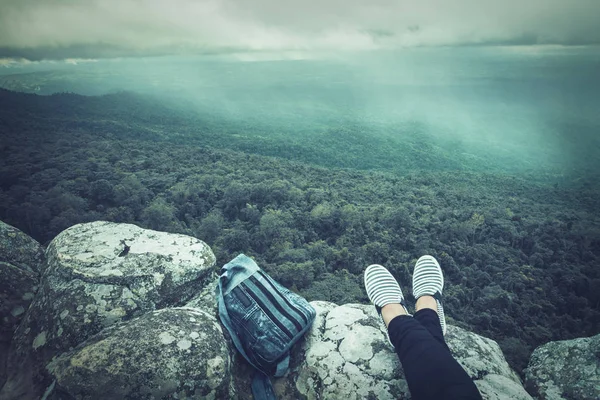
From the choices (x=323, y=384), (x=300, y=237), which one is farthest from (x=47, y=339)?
(x=300, y=237)

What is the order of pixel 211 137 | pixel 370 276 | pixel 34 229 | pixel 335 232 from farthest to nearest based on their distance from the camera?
1. pixel 211 137
2. pixel 335 232
3. pixel 34 229
4. pixel 370 276

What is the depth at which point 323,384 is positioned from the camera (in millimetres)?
3012

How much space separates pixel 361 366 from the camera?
3.11 metres

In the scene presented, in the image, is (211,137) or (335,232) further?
(211,137)

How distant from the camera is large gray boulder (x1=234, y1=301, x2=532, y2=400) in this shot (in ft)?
9.49

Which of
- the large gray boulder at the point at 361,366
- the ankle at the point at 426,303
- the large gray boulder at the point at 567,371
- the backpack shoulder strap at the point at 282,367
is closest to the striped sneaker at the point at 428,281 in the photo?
the ankle at the point at 426,303

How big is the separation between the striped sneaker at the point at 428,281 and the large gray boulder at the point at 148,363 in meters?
2.94

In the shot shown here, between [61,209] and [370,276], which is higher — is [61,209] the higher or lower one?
the lower one

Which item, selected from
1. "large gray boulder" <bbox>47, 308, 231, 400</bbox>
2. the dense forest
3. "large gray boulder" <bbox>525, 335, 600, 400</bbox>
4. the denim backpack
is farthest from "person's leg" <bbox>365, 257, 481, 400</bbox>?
the dense forest

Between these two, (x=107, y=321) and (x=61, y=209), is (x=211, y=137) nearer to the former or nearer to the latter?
(x=61, y=209)

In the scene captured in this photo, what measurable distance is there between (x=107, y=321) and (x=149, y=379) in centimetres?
108

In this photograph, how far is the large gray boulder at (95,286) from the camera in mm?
2868

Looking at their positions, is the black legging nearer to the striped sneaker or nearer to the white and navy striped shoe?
the white and navy striped shoe

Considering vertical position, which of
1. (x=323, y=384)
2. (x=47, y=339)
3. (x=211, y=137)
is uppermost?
(x=47, y=339)
